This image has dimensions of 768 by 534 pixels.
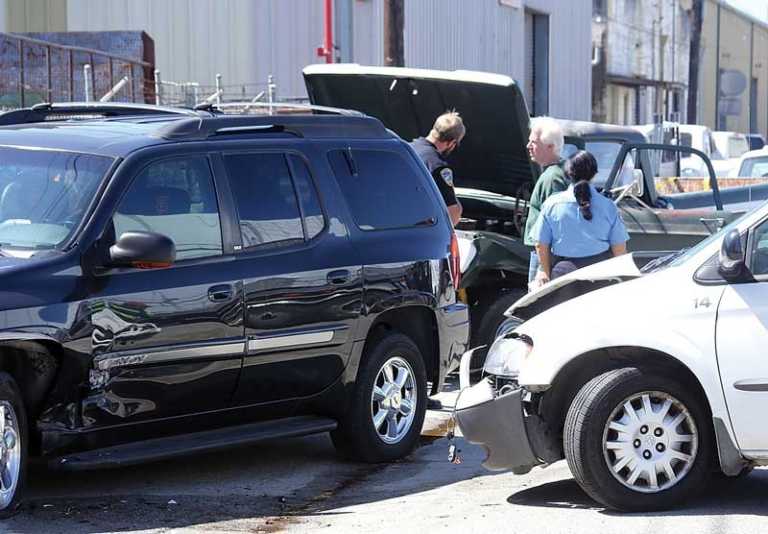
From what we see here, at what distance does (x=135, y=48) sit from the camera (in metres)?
17.9

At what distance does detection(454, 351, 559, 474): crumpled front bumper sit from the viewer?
22.4 feet

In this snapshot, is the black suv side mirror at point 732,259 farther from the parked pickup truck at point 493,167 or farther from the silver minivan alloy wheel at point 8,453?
the parked pickup truck at point 493,167

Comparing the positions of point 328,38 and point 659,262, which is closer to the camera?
point 659,262

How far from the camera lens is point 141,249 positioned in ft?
21.5

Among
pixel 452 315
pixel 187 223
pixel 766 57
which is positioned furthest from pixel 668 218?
pixel 766 57

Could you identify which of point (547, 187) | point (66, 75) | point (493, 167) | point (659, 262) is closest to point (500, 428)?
point (659, 262)

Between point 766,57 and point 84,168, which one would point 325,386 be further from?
point 766,57

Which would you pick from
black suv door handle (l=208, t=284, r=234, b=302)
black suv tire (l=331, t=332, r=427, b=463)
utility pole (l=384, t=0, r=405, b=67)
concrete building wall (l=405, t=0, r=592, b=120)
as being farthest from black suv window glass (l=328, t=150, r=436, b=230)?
concrete building wall (l=405, t=0, r=592, b=120)

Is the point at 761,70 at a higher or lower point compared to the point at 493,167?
higher

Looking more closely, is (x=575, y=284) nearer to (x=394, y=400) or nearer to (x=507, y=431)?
(x=507, y=431)

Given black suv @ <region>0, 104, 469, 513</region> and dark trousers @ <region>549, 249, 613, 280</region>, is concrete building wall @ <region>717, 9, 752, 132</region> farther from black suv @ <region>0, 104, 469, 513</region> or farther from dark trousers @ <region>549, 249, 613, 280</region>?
black suv @ <region>0, 104, 469, 513</region>

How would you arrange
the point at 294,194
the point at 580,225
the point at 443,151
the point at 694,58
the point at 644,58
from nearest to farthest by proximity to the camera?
the point at 294,194
the point at 580,225
the point at 443,151
the point at 694,58
the point at 644,58

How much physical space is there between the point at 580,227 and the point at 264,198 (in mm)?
2330

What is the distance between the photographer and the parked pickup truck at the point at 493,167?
10.9 m
